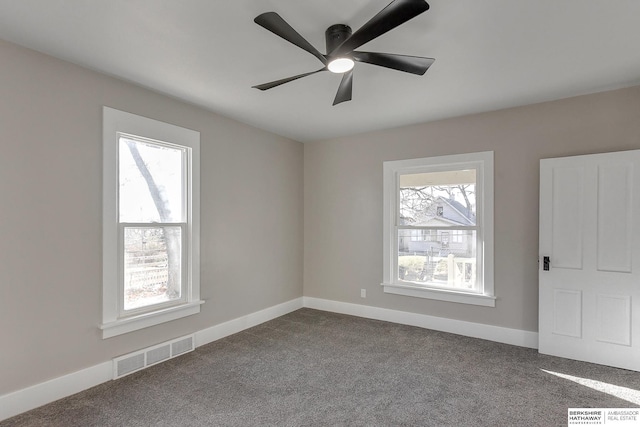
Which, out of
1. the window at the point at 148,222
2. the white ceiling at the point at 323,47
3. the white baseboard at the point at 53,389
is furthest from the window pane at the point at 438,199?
the white baseboard at the point at 53,389

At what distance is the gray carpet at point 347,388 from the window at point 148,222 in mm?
569

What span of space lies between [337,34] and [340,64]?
0.18 meters

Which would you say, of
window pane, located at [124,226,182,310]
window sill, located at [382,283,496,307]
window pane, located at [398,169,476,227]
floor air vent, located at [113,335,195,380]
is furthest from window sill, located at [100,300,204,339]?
window pane, located at [398,169,476,227]

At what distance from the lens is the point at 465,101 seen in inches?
135

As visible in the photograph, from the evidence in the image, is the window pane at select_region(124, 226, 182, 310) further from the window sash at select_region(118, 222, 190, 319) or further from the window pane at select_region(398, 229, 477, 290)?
the window pane at select_region(398, 229, 477, 290)

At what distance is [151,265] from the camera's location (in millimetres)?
3166

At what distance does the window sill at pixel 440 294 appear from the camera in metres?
3.76

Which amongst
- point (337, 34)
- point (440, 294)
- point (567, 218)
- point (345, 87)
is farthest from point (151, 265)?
point (567, 218)

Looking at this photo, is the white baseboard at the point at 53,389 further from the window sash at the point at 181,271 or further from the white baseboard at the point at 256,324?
the window sash at the point at 181,271

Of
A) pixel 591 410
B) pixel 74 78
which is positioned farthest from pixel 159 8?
pixel 591 410

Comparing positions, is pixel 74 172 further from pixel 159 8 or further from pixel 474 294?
pixel 474 294

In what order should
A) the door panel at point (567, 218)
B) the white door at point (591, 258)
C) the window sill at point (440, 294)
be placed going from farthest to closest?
the window sill at point (440, 294) < the door panel at point (567, 218) < the white door at point (591, 258)

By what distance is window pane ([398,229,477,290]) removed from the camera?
12.9ft

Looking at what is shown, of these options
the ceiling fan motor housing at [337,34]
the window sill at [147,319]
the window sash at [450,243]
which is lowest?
the window sill at [147,319]
